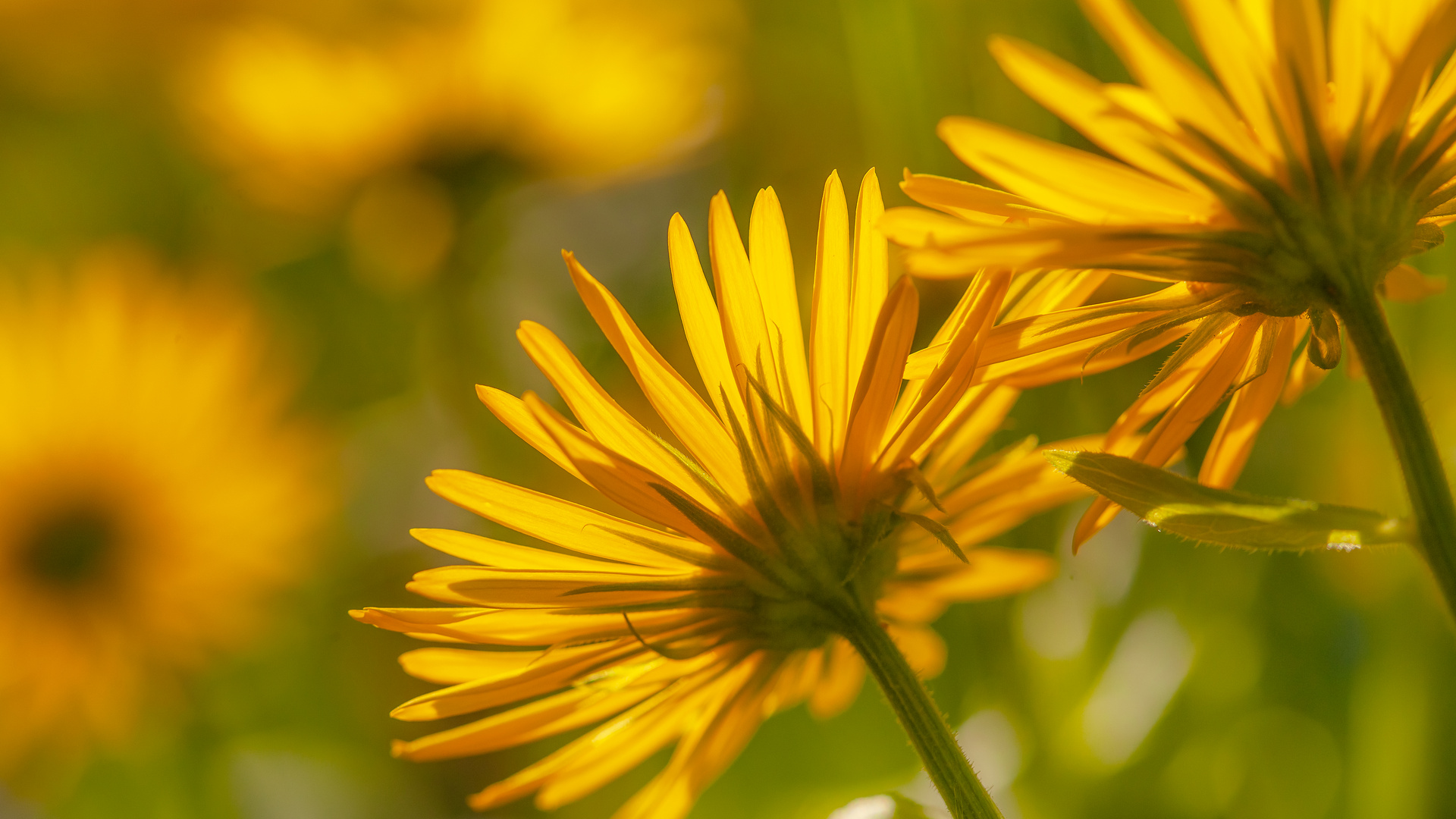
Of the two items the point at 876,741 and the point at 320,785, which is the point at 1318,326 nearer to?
the point at 876,741

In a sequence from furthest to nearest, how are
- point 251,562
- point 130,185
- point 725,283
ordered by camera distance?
point 130,185, point 251,562, point 725,283

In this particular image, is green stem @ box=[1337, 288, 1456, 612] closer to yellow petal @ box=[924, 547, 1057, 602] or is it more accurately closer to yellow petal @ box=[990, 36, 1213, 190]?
yellow petal @ box=[990, 36, 1213, 190]

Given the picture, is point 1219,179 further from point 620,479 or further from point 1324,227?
point 620,479

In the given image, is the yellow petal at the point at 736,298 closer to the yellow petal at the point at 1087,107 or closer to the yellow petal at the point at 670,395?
the yellow petal at the point at 670,395

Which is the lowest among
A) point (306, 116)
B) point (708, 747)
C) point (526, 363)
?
point (708, 747)

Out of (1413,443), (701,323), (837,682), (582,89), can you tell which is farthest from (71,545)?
(1413,443)

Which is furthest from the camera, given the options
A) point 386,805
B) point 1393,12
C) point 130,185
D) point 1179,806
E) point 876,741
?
point 130,185

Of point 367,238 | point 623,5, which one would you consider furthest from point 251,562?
point 623,5

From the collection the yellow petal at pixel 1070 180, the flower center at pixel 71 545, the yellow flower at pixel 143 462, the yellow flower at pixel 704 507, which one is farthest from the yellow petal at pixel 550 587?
the flower center at pixel 71 545
